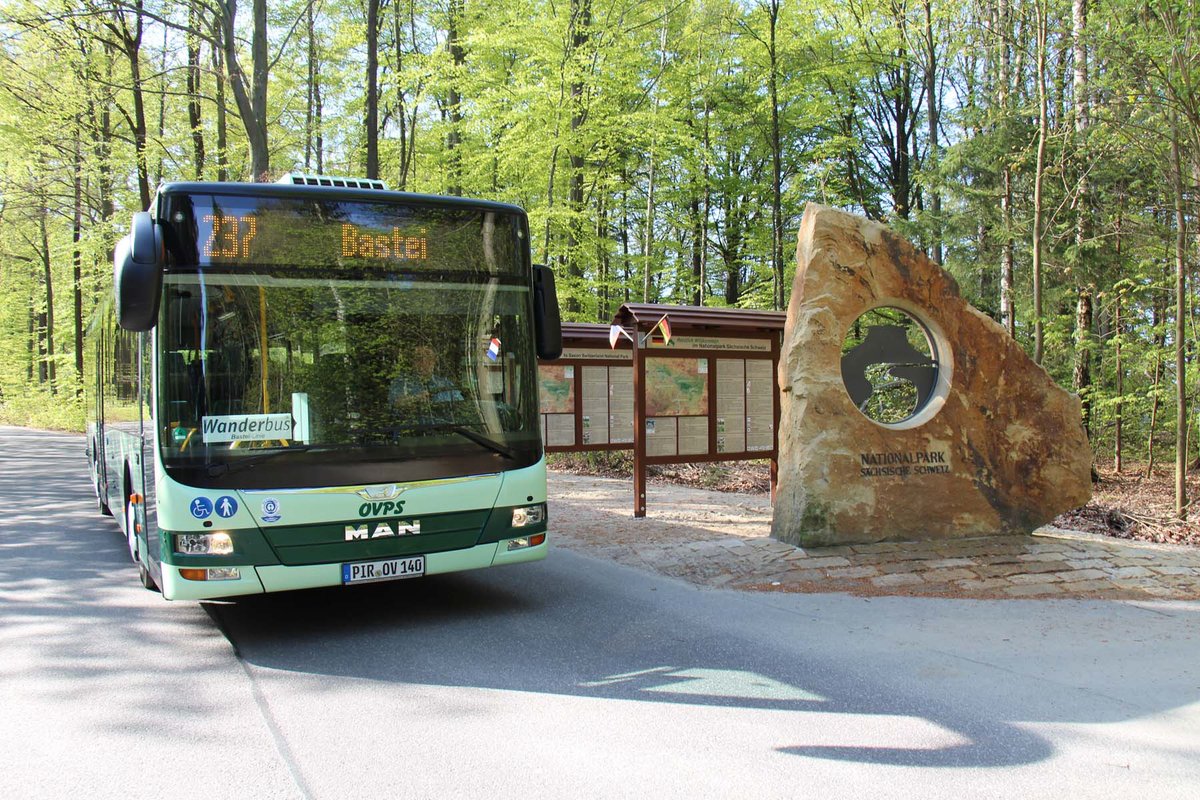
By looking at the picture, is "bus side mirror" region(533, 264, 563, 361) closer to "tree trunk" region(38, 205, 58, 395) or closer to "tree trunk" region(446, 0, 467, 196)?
"tree trunk" region(446, 0, 467, 196)

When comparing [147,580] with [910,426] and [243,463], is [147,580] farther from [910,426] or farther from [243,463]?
[910,426]

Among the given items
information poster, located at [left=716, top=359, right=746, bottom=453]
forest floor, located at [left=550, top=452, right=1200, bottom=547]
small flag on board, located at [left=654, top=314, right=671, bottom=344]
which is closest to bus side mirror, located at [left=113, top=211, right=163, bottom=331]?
small flag on board, located at [left=654, top=314, right=671, bottom=344]

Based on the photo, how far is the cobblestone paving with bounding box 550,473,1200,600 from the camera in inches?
287

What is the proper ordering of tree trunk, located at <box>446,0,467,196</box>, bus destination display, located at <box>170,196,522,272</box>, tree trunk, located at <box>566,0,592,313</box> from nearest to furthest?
bus destination display, located at <box>170,196,522,272</box>, tree trunk, located at <box>566,0,592,313</box>, tree trunk, located at <box>446,0,467,196</box>

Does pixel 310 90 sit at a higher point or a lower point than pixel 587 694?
higher

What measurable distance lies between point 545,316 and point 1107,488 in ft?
49.3

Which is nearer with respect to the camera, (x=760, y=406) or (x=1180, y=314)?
(x=760, y=406)

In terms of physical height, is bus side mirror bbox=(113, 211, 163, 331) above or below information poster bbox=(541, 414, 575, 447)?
above

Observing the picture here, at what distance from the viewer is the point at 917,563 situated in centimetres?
783

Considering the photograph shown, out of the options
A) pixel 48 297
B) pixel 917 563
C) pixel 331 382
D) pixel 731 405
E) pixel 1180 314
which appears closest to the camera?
pixel 331 382

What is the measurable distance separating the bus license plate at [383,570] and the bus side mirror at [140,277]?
2012 millimetres

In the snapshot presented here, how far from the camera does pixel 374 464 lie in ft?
18.3

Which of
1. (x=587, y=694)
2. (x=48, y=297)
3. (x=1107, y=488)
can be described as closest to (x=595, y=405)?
(x=587, y=694)

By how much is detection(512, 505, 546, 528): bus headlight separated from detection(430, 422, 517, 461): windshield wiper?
40 cm
